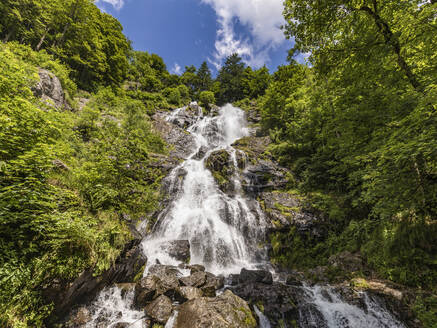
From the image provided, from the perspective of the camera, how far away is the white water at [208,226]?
9.77 m

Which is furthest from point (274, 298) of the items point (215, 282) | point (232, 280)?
point (215, 282)

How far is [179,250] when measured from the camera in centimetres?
932

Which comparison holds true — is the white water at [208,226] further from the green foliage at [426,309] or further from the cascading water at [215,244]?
the green foliage at [426,309]

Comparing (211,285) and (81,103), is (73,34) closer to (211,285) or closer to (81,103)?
(81,103)

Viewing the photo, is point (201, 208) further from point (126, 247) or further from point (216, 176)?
point (126, 247)

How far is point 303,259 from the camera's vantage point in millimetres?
10078

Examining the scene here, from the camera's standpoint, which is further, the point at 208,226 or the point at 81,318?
the point at 208,226

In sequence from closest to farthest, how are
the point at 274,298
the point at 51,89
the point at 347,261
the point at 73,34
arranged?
1. the point at 274,298
2. the point at 347,261
3. the point at 51,89
4. the point at 73,34

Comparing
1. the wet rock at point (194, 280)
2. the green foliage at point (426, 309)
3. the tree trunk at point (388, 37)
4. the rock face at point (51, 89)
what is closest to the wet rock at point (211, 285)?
the wet rock at point (194, 280)

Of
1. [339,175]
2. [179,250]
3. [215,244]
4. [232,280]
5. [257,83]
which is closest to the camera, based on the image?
[232,280]

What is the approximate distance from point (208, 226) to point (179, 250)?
2.56 metres

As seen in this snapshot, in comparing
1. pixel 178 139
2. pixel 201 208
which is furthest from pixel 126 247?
pixel 178 139

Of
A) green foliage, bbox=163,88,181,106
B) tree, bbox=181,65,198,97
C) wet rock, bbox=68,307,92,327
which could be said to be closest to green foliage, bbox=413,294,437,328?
wet rock, bbox=68,307,92,327

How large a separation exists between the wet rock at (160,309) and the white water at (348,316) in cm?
427
